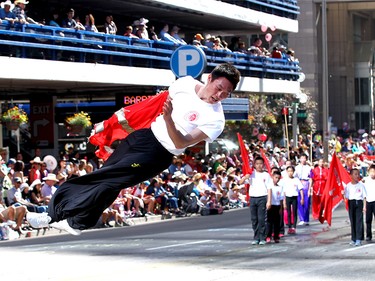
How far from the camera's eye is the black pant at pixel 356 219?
21828mm

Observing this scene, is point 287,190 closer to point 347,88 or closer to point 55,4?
point 55,4

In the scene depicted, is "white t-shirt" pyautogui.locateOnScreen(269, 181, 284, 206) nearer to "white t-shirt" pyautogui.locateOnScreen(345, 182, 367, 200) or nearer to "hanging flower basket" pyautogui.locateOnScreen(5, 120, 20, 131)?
"white t-shirt" pyautogui.locateOnScreen(345, 182, 367, 200)

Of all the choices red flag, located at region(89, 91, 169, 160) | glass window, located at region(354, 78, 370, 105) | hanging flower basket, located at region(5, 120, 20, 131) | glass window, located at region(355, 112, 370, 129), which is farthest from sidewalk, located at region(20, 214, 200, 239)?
glass window, located at region(354, 78, 370, 105)

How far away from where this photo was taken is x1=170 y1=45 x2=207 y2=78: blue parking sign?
1656cm

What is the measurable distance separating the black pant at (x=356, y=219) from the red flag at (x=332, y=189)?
205 centimetres

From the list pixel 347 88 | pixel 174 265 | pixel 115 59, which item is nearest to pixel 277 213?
pixel 174 265

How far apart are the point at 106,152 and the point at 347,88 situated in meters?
66.2

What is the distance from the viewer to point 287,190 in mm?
24984

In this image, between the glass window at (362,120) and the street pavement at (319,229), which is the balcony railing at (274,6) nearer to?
the street pavement at (319,229)

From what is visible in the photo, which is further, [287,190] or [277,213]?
[287,190]

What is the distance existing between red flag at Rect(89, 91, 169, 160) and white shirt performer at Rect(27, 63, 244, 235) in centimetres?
30

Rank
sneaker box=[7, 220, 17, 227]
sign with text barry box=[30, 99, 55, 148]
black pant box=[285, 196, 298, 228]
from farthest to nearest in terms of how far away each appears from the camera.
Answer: sign with text barry box=[30, 99, 55, 148] → black pant box=[285, 196, 298, 228] → sneaker box=[7, 220, 17, 227]

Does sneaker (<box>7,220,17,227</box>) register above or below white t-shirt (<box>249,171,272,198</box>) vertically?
below

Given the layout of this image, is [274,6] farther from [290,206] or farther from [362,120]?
[362,120]
